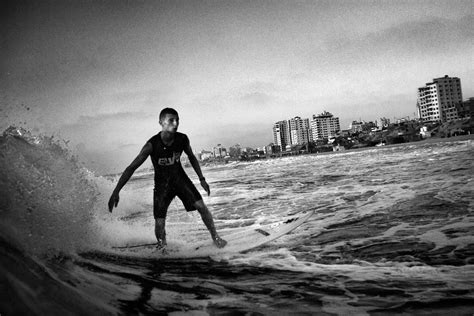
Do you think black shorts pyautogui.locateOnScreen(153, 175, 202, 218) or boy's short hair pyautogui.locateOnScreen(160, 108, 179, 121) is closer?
boy's short hair pyautogui.locateOnScreen(160, 108, 179, 121)

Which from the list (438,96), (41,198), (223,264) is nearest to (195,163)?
(223,264)

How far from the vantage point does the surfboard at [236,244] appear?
4.90 metres

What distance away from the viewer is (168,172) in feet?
17.4

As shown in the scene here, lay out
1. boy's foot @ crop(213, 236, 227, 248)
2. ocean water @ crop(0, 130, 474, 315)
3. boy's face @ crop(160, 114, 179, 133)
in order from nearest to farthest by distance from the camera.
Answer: ocean water @ crop(0, 130, 474, 315), boy's face @ crop(160, 114, 179, 133), boy's foot @ crop(213, 236, 227, 248)

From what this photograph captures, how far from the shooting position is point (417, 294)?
9.09ft

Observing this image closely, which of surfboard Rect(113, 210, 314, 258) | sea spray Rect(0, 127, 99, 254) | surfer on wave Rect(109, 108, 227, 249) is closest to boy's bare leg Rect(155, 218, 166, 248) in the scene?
surfer on wave Rect(109, 108, 227, 249)

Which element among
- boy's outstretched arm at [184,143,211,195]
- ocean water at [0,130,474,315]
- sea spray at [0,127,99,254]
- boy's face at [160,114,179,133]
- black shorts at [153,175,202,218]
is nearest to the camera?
ocean water at [0,130,474,315]

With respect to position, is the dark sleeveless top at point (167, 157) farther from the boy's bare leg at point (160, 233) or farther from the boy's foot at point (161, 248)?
the boy's foot at point (161, 248)

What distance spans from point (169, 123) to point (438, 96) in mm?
179571

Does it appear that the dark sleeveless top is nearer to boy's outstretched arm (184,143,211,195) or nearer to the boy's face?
A: boy's outstretched arm (184,143,211,195)

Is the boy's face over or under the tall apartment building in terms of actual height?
under

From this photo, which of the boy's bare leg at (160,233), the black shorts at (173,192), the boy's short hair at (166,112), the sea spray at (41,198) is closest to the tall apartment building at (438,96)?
the black shorts at (173,192)

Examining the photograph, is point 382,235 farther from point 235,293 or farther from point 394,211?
point 235,293

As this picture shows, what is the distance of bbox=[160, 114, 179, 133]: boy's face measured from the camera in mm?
5039
